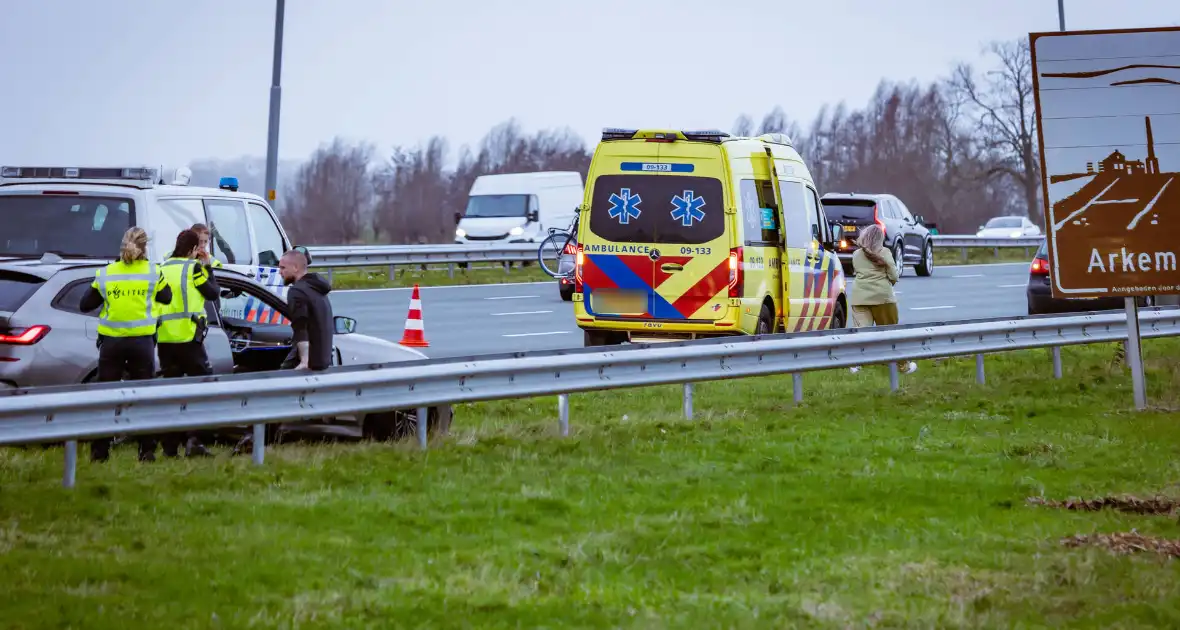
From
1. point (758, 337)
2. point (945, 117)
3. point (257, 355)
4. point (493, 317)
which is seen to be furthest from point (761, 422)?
point (945, 117)

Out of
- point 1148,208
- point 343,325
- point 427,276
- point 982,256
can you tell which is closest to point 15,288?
point 343,325

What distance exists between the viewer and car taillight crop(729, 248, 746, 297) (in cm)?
1500

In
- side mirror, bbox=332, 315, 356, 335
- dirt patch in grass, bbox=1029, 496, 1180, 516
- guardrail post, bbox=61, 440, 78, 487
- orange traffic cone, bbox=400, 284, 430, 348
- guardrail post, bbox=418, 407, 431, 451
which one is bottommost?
dirt patch in grass, bbox=1029, 496, 1180, 516

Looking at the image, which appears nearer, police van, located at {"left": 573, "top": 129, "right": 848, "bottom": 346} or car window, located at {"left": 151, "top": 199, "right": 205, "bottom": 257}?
car window, located at {"left": 151, "top": 199, "right": 205, "bottom": 257}

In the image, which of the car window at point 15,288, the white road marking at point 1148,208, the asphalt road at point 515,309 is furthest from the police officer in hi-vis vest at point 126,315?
the asphalt road at point 515,309

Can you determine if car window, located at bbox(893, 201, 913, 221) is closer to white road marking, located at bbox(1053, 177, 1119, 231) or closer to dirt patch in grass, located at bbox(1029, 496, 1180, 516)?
white road marking, located at bbox(1053, 177, 1119, 231)

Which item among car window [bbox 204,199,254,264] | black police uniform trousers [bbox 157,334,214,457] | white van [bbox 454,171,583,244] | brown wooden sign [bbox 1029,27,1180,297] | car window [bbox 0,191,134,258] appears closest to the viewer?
black police uniform trousers [bbox 157,334,214,457]

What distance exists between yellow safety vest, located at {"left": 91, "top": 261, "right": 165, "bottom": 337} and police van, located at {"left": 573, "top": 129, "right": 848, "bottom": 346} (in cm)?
525

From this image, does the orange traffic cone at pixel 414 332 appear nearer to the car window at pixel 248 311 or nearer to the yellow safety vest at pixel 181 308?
the car window at pixel 248 311

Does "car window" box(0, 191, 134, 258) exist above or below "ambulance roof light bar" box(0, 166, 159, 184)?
below

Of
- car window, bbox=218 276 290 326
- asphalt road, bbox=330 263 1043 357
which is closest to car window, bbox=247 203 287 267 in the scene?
car window, bbox=218 276 290 326

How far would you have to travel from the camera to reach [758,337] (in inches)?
510

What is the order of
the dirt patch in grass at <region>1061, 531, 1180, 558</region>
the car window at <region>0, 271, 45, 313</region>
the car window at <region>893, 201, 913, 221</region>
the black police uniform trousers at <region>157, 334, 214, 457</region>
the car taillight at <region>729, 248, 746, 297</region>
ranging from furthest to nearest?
the car window at <region>893, 201, 913, 221</region> → the car taillight at <region>729, 248, 746, 297</region> → the black police uniform trousers at <region>157, 334, 214, 457</region> → the car window at <region>0, 271, 45, 313</region> → the dirt patch in grass at <region>1061, 531, 1180, 558</region>

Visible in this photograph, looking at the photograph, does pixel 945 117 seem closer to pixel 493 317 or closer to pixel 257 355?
pixel 493 317
